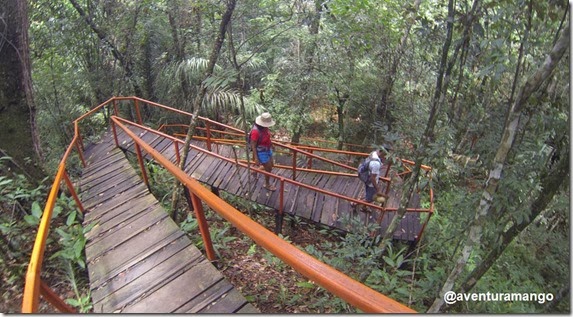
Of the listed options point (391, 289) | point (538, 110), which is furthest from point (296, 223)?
point (538, 110)

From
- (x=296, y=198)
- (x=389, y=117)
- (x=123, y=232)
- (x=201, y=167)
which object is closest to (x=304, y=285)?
(x=123, y=232)

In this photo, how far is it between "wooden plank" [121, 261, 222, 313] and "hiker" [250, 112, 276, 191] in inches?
137

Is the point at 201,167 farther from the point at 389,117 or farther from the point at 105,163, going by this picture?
the point at 389,117

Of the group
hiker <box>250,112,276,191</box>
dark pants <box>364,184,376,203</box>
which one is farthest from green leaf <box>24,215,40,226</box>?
dark pants <box>364,184,376,203</box>

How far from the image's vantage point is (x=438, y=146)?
3297 mm

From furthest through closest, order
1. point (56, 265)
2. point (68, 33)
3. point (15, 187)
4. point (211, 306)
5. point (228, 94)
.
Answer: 1. point (228, 94)
2. point (68, 33)
3. point (15, 187)
4. point (56, 265)
5. point (211, 306)

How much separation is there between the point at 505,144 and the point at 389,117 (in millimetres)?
8257

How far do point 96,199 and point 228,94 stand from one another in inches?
278

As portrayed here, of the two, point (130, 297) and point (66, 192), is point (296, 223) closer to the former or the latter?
point (66, 192)

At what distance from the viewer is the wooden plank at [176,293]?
249cm

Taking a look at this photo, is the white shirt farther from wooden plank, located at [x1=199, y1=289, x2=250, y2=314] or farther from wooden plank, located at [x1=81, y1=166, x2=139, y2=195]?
wooden plank, located at [x1=199, y1=289, x2=250, y2=314]

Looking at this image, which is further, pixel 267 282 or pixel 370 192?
pixel 370 192

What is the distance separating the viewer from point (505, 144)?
252 centimetres

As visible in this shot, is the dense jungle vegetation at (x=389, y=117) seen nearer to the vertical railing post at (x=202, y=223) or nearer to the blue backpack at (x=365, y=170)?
the vertical railing post at (x=202, y=223)
